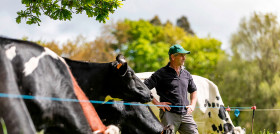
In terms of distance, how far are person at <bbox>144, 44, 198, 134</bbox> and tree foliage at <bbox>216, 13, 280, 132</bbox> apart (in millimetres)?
19707

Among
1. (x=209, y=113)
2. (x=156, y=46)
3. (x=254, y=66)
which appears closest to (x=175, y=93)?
(x=209, y=113)

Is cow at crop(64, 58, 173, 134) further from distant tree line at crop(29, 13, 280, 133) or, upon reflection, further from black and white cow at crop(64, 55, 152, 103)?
distant tree line at crop(29, 13, 280, 133)

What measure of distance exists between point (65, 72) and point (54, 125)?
54 cm

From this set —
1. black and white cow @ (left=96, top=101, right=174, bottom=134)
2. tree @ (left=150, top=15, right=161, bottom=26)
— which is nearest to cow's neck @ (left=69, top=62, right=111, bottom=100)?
black and white cow @ (left=96, top=101, right=174, bottom=134)

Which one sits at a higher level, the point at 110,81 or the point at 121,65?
the point at 121,65

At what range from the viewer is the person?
546cm

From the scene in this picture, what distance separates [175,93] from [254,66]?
71.9ft

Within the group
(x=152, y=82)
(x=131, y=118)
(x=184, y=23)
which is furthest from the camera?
(x=184, y=23)

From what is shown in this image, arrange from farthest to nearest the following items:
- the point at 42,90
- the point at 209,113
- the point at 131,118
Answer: the point at 209,113 → the point at 131,118 → the point at 42,90

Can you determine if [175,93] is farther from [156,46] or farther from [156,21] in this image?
[156,21]

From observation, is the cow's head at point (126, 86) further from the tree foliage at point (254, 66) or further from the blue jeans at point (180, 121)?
the tree foliage at point (254, 66)

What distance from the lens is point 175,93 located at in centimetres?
549

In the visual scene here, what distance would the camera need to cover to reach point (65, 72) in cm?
355

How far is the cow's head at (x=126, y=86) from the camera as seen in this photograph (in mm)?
4676
